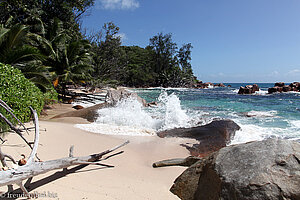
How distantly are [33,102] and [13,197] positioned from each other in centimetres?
469

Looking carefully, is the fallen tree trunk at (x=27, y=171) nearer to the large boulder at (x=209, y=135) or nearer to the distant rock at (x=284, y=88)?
the large boulder at (x=209, y=135)

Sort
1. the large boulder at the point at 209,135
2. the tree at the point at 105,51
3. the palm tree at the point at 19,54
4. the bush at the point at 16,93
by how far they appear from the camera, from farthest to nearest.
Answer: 1. the tree at the point at 105,51
2. the palm tree at the point at 19,54
3. the large boulder at the point at 209,135
4. the bush at the point at 16,93

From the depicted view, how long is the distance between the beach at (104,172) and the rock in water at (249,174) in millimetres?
513

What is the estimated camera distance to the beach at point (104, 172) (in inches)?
93.3

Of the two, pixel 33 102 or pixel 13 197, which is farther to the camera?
pixel 33 102

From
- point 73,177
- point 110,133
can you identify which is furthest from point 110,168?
point 110,133

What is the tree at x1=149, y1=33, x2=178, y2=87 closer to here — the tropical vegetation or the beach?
the tropical vegetation

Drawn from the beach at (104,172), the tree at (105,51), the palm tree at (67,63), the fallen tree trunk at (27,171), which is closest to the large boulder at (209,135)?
the beach at (104,172)

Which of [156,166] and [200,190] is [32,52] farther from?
[200,190]

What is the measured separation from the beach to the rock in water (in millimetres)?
513

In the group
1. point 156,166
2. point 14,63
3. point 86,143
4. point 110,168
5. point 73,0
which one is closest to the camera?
point 110,168

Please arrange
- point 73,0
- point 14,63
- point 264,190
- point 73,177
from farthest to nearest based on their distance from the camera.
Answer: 1. point 73,0
2. point 14,63
3. point 73,177
4. point 264,190

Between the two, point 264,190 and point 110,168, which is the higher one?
point 264,190

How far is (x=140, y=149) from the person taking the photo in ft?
15.5
